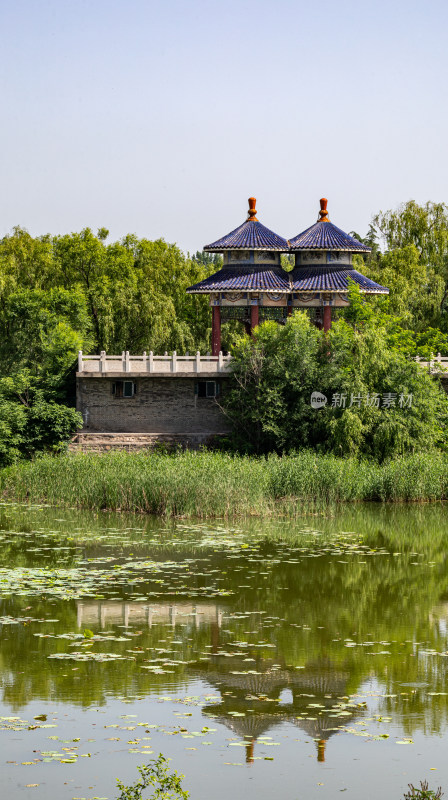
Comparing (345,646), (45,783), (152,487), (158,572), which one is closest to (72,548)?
(158,572)

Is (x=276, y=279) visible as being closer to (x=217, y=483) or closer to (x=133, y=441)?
(x=133, y=441)

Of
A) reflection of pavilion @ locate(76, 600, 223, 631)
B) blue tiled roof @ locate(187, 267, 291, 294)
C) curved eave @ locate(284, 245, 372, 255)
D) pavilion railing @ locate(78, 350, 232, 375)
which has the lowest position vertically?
reflection of pavilion @ locate(76, 600, 223, 631)

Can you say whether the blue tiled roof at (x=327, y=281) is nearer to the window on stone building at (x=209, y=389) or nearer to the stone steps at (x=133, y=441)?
the window on stone building at (x=209, y=389)

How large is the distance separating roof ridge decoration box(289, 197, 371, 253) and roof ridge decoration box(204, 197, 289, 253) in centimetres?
57

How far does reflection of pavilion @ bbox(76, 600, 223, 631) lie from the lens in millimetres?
12961

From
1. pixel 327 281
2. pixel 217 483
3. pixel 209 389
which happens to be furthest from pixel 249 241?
pixel 217 483

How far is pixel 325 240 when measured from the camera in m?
35.0

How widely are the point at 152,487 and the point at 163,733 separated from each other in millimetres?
13780

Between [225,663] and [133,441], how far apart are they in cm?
2076

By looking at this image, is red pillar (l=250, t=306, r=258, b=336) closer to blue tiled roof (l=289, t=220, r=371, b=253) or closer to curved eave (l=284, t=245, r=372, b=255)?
curved eave (l=284, t=245, r=372, b=255)

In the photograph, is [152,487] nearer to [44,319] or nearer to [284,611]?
[284,611]
